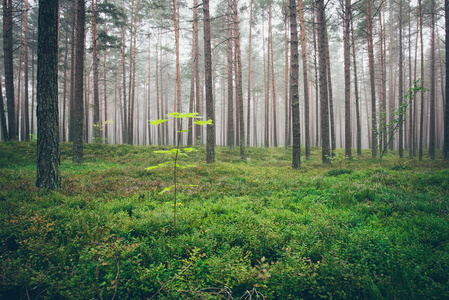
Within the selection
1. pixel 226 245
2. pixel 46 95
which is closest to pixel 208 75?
pixel 46 95

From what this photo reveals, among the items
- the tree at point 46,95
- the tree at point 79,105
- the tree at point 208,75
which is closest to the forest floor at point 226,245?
the tree at point 46,95

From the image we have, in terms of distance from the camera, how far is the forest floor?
2.22 meters

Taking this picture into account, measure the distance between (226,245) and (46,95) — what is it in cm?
616

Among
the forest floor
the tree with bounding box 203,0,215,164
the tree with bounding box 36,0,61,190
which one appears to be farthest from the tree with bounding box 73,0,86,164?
the tree with bounding box 203,0,215,164

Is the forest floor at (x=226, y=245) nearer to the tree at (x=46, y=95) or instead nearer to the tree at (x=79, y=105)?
the tree at (x=46, y=95)

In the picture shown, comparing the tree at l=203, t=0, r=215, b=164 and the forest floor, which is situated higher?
the tree at l=203, t=0, r=215, b=164

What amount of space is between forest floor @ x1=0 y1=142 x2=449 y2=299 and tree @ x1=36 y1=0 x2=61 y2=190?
28.5 inches

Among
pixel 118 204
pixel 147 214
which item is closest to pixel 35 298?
pixel 147 214

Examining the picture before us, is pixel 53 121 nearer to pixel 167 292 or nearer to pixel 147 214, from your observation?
pixel 147 214

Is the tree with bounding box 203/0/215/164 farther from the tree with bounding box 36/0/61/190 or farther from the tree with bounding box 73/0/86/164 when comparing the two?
the tree with bounding box 73/0/86/164

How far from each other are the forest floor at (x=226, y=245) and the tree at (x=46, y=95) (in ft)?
2.37

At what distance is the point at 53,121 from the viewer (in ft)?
17.1

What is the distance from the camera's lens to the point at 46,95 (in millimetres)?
5133

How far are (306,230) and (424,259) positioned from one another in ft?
5.06
